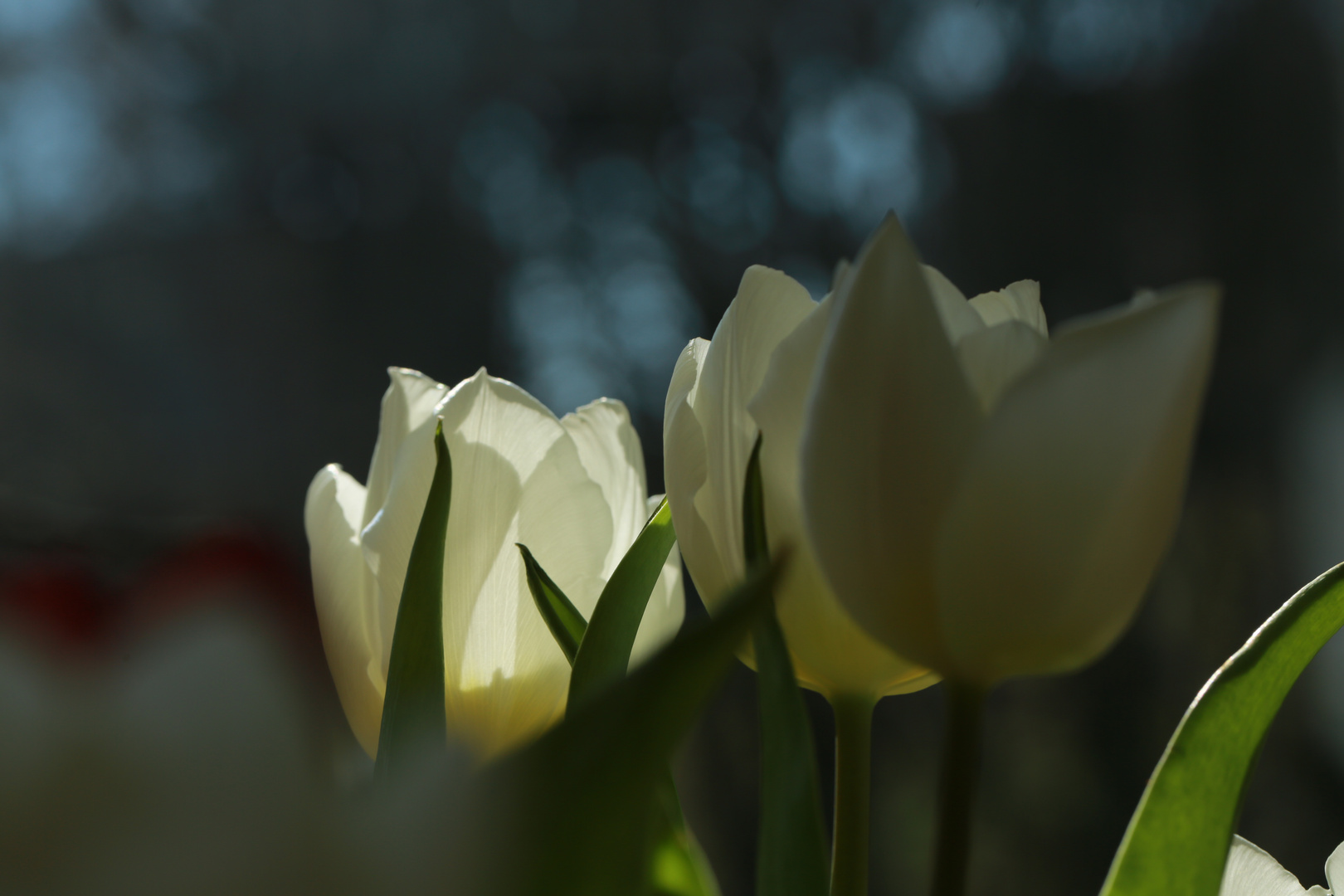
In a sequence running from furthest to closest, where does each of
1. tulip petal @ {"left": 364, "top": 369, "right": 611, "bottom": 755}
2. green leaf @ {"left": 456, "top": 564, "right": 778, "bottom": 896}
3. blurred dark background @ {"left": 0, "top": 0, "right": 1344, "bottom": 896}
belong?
1. blurred dark background @ {"left": 0, "top": 0, "right": 1344, "bottom": 896}
2. tulip petal @ {"left": 364, "top": 369, "right": 611, "bottom": 755}
3. green leaf @ {"left": 456, "top": 564, "right": 778, "bottom": 896}

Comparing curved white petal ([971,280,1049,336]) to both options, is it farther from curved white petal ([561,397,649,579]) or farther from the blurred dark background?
the blurred dark background

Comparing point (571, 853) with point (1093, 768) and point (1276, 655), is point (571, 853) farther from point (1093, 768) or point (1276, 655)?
point (1093, 768)

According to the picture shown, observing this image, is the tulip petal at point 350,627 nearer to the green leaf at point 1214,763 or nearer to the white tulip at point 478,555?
the white tulip at point 478,555

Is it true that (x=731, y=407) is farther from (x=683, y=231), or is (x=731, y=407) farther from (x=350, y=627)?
(x=683, y=231)

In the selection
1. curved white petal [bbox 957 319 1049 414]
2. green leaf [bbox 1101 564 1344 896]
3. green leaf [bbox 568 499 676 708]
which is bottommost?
green leaf [bbox 1101 564 1344 896]

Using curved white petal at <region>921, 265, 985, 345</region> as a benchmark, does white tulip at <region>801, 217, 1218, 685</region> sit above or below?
below

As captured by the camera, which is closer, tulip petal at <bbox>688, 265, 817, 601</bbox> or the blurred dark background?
tulip petal at <bbox>688, 265, 817, 601</bbox>

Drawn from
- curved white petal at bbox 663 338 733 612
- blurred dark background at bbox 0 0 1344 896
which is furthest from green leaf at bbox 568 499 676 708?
blurred dark background at bbox 0 0 1344 896
